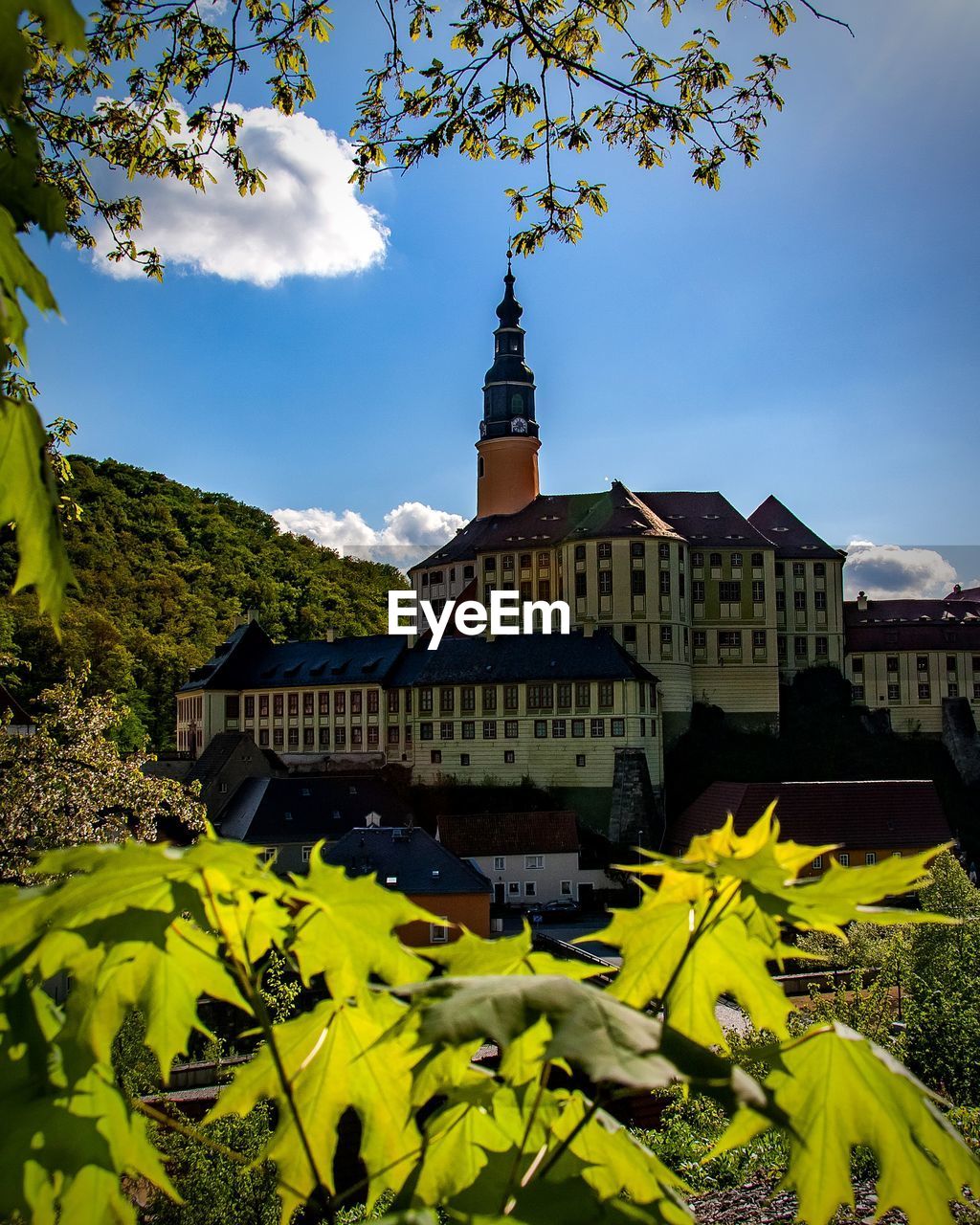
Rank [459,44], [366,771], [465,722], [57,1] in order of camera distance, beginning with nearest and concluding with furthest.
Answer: [57,1]
[459,44]
[465,722]
[366,771]

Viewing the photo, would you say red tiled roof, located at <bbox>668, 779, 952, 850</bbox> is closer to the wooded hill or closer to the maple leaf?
the wooded hill

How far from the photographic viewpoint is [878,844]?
40.1 meters

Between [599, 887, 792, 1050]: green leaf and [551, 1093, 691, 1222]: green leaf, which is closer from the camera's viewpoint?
[551, 1093, 691, 1222]: green leaf

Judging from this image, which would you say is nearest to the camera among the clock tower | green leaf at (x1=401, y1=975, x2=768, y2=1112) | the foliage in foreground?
green leaf at (x1=401, y1=975, x2=768, y2=1112)

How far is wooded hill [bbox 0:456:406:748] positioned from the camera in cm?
6488

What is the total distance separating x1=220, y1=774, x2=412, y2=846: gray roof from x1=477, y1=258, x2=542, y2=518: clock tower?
2412 cm

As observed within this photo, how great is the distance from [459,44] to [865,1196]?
8415 mm

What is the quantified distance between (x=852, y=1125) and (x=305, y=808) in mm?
41665

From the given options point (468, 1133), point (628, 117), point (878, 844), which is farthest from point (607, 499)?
point (468, 1133)

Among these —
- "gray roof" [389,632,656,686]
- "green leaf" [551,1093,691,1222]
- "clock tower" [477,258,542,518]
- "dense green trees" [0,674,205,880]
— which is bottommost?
"dense green trees" [0,674,205,880]

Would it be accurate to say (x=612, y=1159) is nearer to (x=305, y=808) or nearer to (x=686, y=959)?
(x=686, y=959)

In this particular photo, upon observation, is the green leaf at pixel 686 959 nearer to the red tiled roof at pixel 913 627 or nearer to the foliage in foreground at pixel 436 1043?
the foliage in foreground at pixel 436 1043

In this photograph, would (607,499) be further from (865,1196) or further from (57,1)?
(57,1)

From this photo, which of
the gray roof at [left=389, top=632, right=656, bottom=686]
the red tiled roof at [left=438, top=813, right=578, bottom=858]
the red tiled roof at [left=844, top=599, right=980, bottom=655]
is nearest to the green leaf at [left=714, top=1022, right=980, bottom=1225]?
the red tiled roof at [left=438, top=813, right=578, bottom=858]
